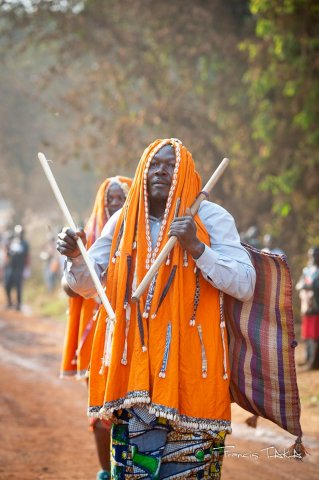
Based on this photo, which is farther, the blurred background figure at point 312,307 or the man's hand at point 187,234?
the blurred background figure at point 312,307

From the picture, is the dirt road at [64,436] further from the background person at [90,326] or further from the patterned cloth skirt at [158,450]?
the background person at [90,326]

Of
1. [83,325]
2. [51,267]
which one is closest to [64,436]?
[83,325]

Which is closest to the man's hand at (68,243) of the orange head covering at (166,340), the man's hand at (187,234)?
the orange head covering at (166,340)

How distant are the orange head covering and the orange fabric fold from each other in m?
1.65

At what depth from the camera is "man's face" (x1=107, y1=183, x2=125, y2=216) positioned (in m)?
5.80

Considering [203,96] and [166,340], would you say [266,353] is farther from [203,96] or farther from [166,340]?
[203,96]

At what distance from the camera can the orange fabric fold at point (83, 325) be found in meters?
5.42

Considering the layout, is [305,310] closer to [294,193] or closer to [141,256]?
[294,193]

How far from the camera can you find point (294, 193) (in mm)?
14828

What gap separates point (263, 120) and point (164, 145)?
1176 centimetres

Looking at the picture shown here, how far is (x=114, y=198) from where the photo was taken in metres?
5.81

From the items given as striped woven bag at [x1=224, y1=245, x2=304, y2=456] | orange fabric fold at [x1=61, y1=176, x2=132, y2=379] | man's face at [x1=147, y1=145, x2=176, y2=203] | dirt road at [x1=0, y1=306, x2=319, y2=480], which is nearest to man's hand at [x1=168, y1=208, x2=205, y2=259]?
man's face at [x1=147, y1=145, x2=176, y2=203]

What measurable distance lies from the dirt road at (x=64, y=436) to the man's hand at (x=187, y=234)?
134 centimetres

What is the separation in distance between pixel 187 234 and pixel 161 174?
0.47 m
